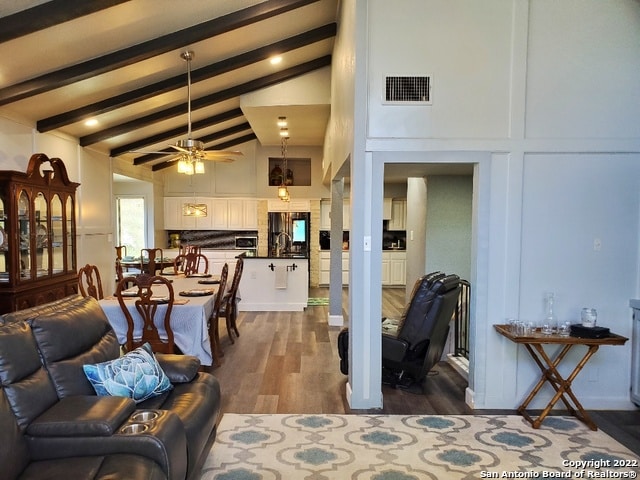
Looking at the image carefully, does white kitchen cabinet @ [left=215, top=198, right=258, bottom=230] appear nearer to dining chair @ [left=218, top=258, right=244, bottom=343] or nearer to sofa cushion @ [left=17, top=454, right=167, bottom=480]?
dining chair @ [left=218, top=258, right=244, bottom=343]

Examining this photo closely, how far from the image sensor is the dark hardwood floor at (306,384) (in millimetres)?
3357

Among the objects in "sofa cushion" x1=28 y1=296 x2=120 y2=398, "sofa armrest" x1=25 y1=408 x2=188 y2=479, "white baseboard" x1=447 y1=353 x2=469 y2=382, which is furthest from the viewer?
"white baseboard" x1=447 y1=353 x2=469 y2=382

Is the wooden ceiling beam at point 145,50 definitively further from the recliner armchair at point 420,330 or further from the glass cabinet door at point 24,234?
the recliner armchair at point 420,330

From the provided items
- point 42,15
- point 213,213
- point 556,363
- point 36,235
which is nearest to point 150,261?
point 213,213

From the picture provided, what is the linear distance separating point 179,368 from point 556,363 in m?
2.72

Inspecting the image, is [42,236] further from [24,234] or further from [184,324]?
[184,324]

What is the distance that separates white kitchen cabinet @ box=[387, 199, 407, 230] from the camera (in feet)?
32.9

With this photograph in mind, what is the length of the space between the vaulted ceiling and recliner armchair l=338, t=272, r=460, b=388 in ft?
9.78

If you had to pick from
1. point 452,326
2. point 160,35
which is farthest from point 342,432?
point 160,35

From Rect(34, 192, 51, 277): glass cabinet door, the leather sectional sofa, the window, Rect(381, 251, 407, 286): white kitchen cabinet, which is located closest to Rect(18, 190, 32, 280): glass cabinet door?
Rect(34, 192, 51, 277): glass cabinet door

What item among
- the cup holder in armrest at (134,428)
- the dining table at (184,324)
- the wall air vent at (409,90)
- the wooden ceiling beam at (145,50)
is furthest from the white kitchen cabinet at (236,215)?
the cup holder in armrest at (134,428)

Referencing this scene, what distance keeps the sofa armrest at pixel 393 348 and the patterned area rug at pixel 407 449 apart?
545 mm

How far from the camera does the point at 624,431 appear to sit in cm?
306

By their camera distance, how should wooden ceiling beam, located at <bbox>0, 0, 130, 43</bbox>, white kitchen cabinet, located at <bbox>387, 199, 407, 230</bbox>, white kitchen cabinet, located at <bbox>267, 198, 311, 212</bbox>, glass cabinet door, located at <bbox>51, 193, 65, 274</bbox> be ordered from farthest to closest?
1. white kitchen cabinet, located at <bbox>387, 199, 407, 230</bbox>
2. white kitchen cabinet, located at <bbox>267, 198, 311, 212</bbox>
3. glass cabinet door, located at <bbox>51, 193, 65, 274</bbox>
4. wooden ceiling beam, located at <bbox>0, 0, 130, 43</bbox>
